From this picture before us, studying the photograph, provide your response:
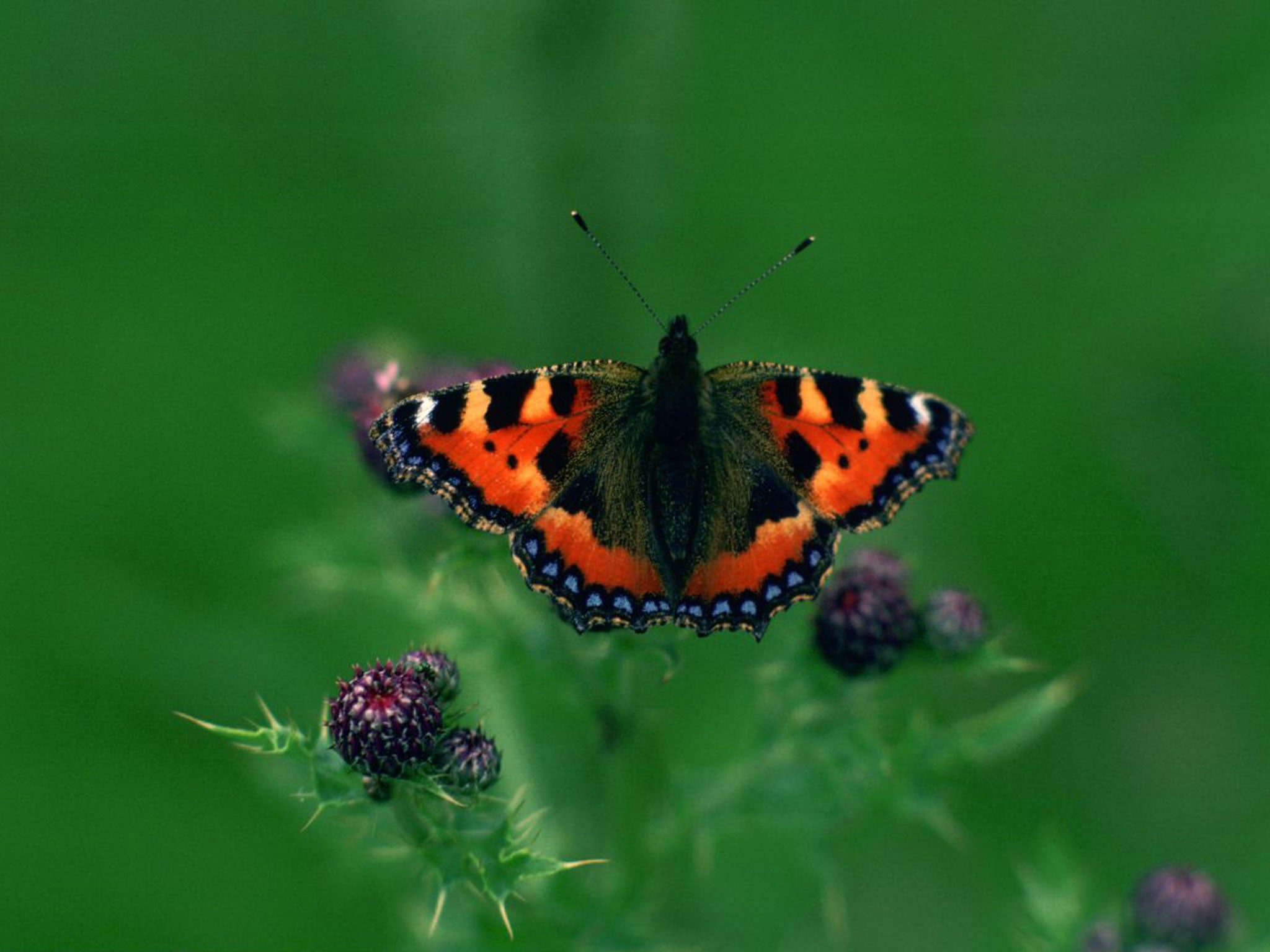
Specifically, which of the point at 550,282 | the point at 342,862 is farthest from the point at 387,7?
the point at 342,862

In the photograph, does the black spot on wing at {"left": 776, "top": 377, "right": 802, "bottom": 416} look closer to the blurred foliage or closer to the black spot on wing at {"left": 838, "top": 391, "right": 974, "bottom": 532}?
the black spot on wing at {"left": 838, "top": 391, "right": 974, "bottom": 532}

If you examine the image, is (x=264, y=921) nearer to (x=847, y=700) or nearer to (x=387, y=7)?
(x=847, y=700)

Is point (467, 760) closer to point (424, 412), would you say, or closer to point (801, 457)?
point (424, 412)

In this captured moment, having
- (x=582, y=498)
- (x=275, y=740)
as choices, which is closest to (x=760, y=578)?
(x=582, y=498)

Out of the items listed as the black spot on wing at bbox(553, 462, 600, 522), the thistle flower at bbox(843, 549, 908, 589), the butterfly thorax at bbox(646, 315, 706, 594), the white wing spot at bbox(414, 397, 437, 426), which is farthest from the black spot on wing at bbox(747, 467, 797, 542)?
the white wing spot at bbox(414, 397, 437, 426)

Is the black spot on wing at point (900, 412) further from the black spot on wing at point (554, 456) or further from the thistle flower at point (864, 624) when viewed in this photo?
the black spot on wing at point (554, 456)

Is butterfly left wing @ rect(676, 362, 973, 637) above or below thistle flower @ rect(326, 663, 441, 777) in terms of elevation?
above
